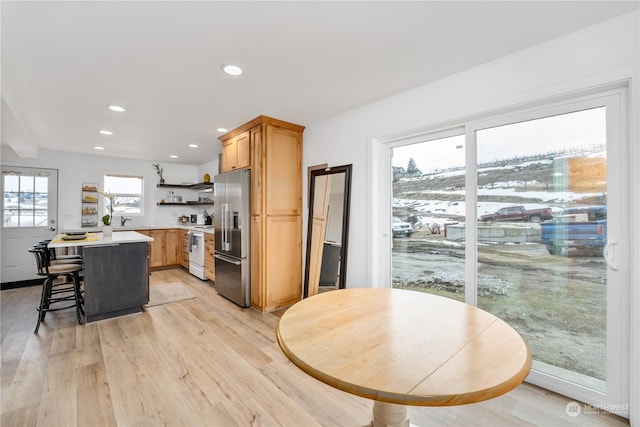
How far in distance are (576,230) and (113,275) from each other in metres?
4.44

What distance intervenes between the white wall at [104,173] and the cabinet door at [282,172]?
2.99 metres

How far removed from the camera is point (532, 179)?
209 cm

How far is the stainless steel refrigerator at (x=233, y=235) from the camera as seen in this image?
362 cm

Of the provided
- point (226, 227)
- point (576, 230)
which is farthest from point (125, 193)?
point (576, 230)

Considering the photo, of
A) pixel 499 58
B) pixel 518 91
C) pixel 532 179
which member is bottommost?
pixel 532 179

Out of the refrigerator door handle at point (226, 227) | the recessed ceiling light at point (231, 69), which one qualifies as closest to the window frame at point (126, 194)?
the refrigerator door handle at point (226, 227)

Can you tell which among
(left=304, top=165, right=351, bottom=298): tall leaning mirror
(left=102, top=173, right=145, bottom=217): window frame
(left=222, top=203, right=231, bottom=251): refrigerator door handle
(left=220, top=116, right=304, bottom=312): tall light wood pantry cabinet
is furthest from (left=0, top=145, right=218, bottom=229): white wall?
(left=304, top=165, right=351, bottom=298): tall leaning mirror

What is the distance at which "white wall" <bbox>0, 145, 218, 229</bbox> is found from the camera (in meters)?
5.12

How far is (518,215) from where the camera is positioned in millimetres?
2145

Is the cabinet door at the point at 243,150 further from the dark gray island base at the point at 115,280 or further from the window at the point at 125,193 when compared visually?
the window at the point at 125,193

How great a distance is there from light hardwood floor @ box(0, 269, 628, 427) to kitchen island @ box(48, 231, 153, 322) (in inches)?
10.1

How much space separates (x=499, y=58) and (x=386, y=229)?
5.59 ft


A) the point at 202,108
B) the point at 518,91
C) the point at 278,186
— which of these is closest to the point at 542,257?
the point at 518,91

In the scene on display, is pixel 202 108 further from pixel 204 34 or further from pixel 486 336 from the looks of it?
pixel 486 336
